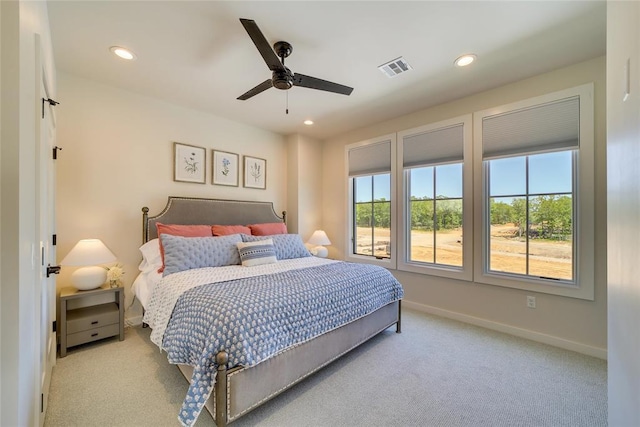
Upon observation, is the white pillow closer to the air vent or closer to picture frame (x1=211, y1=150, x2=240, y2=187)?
picture frame (x1=211, y1=150, x2=240, y2=187)

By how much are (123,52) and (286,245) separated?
2.50m

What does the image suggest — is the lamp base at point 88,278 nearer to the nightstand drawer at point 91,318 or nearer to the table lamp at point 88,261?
the table lamp at point 88,261

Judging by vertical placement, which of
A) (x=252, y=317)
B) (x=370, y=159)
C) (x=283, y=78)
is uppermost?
(x=283, y=78)

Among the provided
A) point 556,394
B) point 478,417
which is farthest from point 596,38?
point 478,417

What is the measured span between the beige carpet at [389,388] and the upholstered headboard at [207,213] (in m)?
1.31

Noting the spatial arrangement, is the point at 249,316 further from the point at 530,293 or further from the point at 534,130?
the point at 534,130

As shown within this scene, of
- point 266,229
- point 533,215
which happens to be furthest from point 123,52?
point 533,215

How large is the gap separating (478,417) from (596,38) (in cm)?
302

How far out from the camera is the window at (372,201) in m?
3.95

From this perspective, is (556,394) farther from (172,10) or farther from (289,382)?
(172,10)

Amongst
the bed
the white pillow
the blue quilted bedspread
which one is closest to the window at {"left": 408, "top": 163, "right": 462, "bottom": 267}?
the bed

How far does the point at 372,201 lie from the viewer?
425 centimetres
